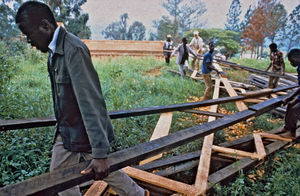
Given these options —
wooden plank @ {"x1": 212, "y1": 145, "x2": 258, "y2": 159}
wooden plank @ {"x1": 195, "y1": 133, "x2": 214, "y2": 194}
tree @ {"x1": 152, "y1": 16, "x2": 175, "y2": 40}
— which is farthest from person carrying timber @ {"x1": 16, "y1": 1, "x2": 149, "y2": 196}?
tree @ {"x1": 152, "y1": 16, "x2": 175, "y2": 40}

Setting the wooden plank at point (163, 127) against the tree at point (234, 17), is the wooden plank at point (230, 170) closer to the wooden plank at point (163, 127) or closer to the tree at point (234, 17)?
the wooden plank at point (163, 127)

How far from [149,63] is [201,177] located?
348 inches

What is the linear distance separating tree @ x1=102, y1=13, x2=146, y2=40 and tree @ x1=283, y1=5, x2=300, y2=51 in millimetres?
20501

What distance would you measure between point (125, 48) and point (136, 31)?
19.6 meters

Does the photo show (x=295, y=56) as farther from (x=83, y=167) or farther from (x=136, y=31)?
(x=136, y=31)

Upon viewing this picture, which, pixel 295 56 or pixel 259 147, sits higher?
pixel 295 56

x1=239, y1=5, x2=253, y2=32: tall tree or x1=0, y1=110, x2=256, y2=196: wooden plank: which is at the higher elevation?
x1=239, y1=5, x2=253, y2=32: tall tree

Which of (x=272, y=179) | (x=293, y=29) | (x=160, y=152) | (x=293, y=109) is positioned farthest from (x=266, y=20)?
(x=160, y=152)

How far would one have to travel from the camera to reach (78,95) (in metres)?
→ 1.26

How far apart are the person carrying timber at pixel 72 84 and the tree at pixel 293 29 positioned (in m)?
27.7

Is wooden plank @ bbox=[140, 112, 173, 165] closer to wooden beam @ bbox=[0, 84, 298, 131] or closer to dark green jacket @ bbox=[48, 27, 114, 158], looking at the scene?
wooden beam @ bbox=[0, 84, 298, 131]

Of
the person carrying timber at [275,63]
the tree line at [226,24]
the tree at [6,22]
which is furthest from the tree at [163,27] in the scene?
the person carrying timber at [275,63]

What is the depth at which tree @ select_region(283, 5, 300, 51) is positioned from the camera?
22.5 meters

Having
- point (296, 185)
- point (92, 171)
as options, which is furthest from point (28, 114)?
point (296, 185)
